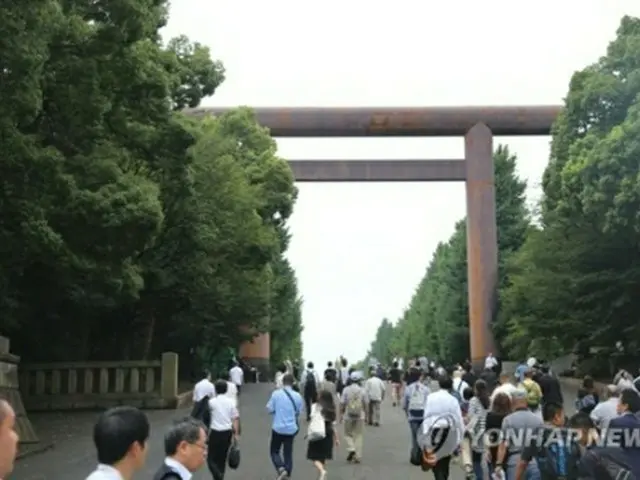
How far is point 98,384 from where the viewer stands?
25125mm

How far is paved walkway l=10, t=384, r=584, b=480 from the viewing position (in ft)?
45.2

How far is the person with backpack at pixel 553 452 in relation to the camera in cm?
727

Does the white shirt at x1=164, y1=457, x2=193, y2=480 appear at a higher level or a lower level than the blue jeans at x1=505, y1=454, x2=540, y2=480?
higher

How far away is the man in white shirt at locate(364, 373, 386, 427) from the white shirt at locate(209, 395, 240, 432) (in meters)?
9.31

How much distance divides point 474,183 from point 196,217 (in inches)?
623

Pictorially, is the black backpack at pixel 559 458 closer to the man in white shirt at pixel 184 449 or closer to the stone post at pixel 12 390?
the man in white shirt at pixel 184 449

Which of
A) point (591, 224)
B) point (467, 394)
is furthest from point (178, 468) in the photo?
point (591, 224)

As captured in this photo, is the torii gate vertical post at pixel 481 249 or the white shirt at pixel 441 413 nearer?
the white shirt at pixel 441 413

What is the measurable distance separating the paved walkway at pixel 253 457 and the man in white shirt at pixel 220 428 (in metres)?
2.08

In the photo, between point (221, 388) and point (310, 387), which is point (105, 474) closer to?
point (221, 388)

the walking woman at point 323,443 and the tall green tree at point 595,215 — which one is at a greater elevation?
the tall green tree at point 595,215

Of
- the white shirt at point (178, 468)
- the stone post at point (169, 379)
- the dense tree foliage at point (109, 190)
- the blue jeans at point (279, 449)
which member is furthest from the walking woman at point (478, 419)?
the stone post at point (169, 379)

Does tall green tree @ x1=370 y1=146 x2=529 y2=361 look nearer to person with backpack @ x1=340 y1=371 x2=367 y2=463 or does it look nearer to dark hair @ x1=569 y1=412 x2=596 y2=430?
person with backpack @ x1=340 y1=371 x2=367 y2=463

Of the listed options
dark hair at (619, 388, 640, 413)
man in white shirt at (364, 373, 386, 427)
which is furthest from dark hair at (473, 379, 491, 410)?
man in white shirt at (364, 373, 386, 427)
